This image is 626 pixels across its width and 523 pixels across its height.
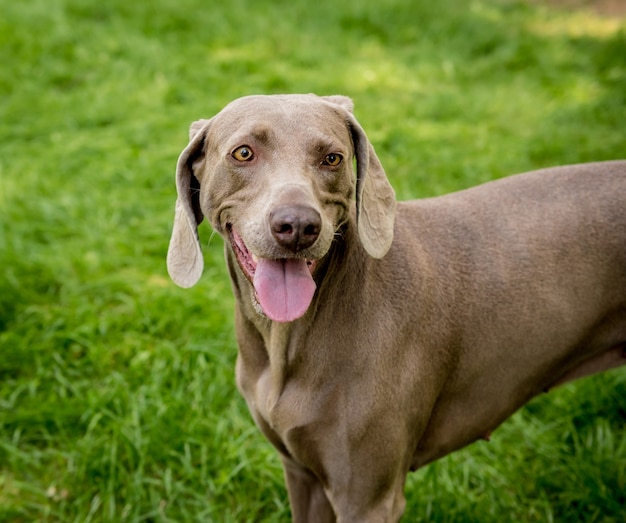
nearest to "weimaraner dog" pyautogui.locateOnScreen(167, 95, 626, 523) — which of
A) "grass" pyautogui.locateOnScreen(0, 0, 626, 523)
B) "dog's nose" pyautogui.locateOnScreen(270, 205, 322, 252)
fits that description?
"dog's nose" pyautogui.locateOnScreen(270, 205, 322, 252)

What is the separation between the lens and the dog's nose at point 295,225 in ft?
6.60

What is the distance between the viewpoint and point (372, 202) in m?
2.33

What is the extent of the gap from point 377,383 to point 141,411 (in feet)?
4.97

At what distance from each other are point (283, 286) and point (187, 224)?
1.32 ft

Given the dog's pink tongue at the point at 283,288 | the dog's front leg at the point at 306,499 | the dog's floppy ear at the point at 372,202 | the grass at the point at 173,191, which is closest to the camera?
the dog's pink tongue at the point at 283,288

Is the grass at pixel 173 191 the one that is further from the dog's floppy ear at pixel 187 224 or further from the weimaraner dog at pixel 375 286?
the dog's floppy ear at pixel 187 224

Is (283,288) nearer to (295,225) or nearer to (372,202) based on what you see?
(295,225)

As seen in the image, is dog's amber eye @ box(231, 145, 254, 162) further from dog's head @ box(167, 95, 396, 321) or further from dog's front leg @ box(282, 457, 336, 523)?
dog's front leg @ box(282, 457, 336, 523)

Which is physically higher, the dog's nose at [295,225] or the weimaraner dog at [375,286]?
the dog's nose at [295,225]

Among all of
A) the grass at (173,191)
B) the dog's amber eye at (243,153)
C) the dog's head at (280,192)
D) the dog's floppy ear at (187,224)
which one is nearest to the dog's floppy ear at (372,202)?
the dog's head at (280,192)

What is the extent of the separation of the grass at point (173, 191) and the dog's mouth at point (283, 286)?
52.4 inches

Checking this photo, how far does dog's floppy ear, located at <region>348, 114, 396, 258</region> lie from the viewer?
2299mm

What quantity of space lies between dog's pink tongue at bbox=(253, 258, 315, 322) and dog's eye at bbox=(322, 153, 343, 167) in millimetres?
287

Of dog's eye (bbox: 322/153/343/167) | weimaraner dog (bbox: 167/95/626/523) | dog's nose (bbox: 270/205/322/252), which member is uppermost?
dog's eye (bbox: 322/153/343/167)
